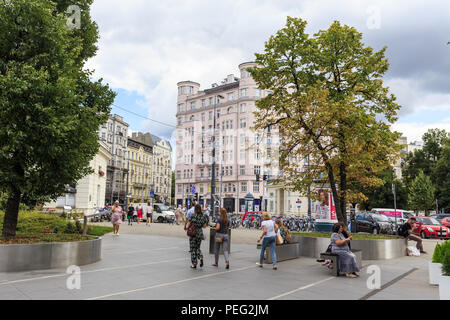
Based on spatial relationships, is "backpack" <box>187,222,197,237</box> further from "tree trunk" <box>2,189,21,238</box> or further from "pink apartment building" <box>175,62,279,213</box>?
"pink apartment building" <box>175,62,279,213</box>

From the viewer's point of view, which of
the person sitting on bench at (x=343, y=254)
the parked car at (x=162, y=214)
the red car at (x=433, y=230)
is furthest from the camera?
the parked car at (x=162, y=214)

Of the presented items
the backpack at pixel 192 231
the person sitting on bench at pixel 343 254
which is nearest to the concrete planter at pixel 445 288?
the person sitting on bench at pixel 343 254

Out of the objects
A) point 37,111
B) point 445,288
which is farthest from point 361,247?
point 37,111

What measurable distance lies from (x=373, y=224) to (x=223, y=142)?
49184 mm

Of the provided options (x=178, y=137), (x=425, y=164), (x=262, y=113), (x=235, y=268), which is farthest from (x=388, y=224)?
(x=178, y=137)

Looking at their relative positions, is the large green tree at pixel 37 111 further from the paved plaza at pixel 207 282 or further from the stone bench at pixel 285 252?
the stone bench at pixel 285 252

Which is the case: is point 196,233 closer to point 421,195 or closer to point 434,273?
point 434,273

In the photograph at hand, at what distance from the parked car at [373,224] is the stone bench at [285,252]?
15.2 m

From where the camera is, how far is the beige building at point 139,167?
88188 mm

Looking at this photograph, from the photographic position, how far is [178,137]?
270 feet

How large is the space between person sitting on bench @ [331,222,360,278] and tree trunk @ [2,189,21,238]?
30.6 ft

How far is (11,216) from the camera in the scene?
1073 cm
